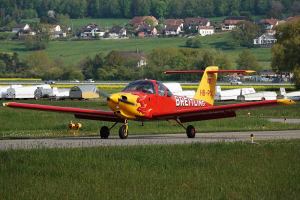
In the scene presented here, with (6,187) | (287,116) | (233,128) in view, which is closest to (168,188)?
(6,187)

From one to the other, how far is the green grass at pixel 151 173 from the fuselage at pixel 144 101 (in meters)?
6.13

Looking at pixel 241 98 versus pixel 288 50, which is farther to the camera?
pixel 288 50

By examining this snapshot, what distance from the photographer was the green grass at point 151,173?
22078mm

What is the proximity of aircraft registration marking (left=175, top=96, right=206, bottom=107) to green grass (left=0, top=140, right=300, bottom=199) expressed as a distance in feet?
28.9

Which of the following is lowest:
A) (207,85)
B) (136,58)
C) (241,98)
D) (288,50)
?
(136,58)

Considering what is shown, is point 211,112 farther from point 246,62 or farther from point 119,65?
point 119,65

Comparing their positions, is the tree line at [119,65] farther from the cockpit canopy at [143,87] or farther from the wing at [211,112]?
the cockpit canopy at [143,87]

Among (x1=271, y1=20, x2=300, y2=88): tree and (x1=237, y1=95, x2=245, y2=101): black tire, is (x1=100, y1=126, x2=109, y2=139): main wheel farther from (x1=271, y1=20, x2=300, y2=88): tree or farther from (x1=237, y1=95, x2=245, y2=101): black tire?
(x1=271, y1=20, x2=300, y2=88): tree

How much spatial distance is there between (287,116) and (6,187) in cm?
3929

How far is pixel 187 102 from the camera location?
39.0m

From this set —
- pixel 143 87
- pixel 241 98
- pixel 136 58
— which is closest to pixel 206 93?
pixel 143 87

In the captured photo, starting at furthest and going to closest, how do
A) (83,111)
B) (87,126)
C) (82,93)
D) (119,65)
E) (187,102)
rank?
1. (119,65)
2. (82,93)
3. (87,126)
4. (187,102)
5. (83,111)

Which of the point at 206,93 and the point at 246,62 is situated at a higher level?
the point at 206,93

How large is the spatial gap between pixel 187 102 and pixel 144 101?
10.6ft
